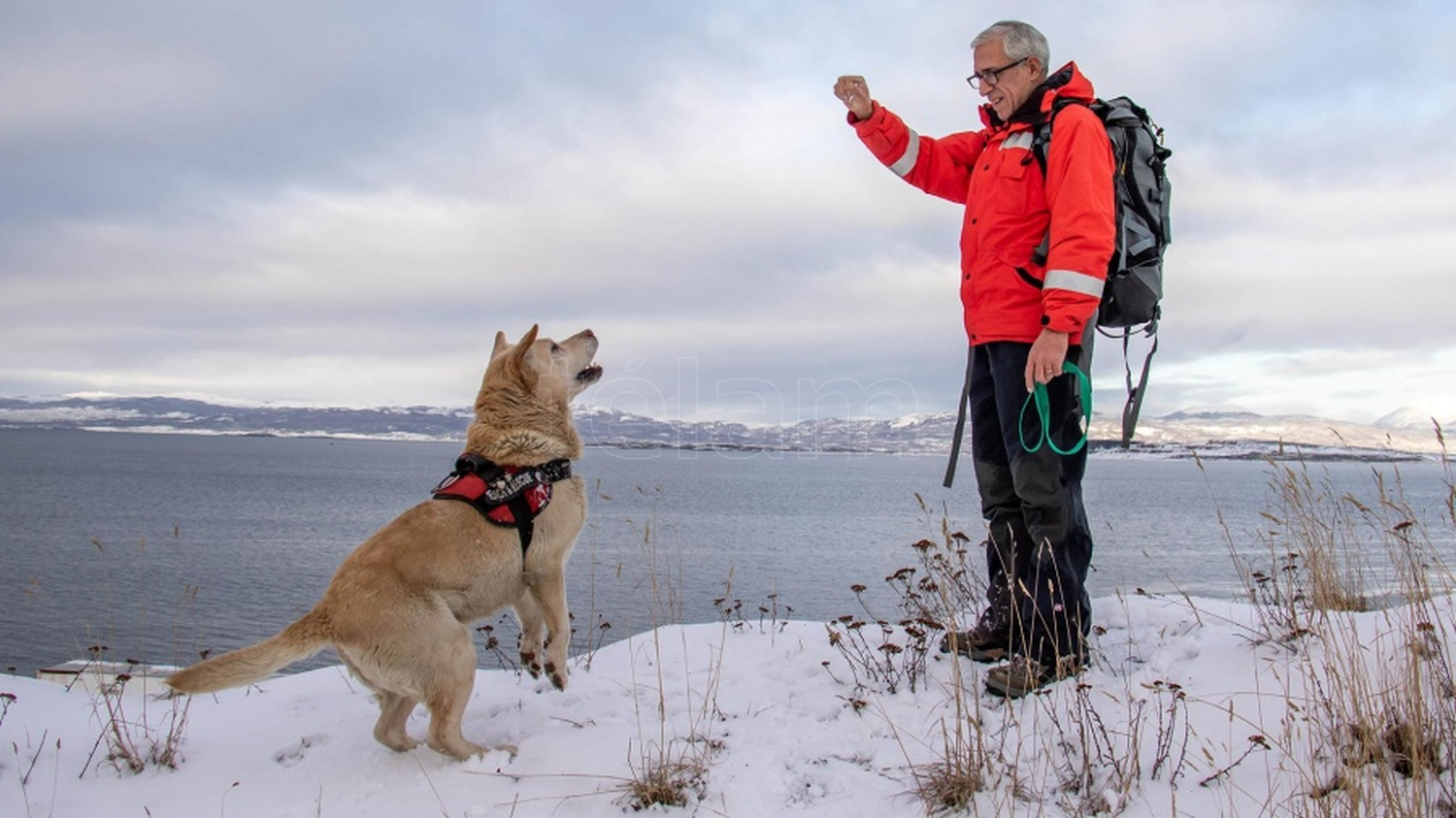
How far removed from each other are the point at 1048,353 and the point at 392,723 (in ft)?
13.2

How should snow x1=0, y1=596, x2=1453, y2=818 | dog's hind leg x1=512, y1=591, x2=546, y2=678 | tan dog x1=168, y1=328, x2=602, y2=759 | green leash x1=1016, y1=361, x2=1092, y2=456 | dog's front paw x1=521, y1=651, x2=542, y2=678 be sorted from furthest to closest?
dog's front paw x1=521, y1=651, x2=542, y2=678, dog's hind leg x1=512, y1=591, x2=546, y2=678, green leash x1=1016, y1=361, x2=1092, y2=456, tan dog x1=168, y1=328, x2=602, y2=759, snow x1=0, y1=596, x2=1453, y2=818

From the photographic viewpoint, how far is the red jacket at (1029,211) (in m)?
4.61

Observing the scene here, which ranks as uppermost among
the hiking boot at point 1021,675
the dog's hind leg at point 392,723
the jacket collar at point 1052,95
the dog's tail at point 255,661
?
the jacket collar at point 1052,95

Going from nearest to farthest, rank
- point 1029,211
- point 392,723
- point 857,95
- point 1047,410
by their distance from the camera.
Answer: point 392,723 < point 1047,410 < point 1029,211 < point 857,95

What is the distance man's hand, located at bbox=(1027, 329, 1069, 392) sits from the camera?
466cm

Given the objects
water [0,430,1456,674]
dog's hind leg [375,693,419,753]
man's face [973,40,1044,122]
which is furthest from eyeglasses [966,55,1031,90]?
dog's hind leg [375,693,419,753]

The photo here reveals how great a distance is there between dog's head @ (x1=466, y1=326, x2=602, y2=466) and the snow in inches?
61.0

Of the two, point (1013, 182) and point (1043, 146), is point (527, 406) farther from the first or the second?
point (1043, 146)

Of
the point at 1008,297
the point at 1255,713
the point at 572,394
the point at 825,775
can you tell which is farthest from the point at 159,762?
the point at 1255,713

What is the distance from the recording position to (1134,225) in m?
4.95

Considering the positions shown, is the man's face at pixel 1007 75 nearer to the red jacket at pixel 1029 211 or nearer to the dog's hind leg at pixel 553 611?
the red jacket at pixel 1029 211

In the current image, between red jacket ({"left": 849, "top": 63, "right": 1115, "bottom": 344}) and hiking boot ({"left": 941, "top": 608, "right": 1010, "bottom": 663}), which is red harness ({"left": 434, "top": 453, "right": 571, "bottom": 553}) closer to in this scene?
hiking boot ({"left": 941, "top": 608, "right": 1010, "bottom": 663})

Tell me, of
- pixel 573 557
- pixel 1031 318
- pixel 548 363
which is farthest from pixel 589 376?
pixel 573 557

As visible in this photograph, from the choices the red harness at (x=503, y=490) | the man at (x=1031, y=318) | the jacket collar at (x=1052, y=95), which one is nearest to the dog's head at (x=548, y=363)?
the red harness at (x=503, y=490)
